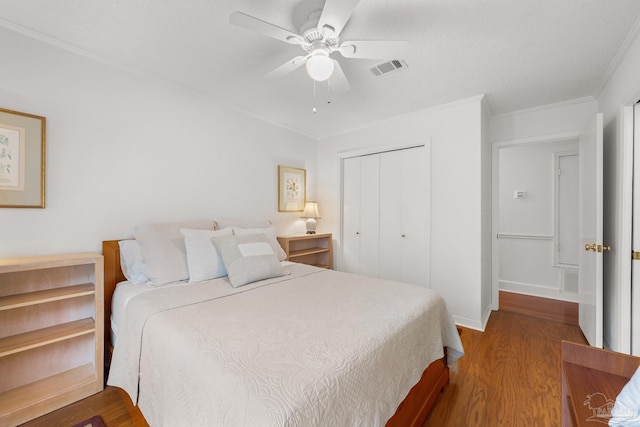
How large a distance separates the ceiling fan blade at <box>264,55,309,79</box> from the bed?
1512mm

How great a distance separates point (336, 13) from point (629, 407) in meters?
1.78

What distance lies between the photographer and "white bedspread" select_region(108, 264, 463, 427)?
0.86 meters

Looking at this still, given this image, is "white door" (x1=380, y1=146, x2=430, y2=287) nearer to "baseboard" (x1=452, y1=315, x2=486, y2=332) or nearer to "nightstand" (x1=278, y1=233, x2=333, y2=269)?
"baseboard" (x1=452, y1=315, x2=486, y2=332)

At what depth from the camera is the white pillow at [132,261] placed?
6.59 feet

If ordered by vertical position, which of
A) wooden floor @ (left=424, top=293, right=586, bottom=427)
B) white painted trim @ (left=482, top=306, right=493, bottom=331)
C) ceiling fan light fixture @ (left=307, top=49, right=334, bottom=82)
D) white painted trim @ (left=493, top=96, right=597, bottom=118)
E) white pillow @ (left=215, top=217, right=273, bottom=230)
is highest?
white painted trim @ (left=493, top=96, right=597, bottom=118)

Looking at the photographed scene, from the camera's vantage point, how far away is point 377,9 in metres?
1.57

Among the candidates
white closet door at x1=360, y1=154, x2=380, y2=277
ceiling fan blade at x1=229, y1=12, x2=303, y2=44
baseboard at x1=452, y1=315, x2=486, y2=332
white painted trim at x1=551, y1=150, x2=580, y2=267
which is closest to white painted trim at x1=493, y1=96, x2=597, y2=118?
white painted trim at x1=551, y1=150, x2=580, y2=267

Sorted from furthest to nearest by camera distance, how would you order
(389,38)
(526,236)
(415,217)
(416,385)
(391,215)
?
(526,236), (391,215), (415,217), (389,38), (416,385)

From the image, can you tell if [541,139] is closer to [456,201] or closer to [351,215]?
[456,201]

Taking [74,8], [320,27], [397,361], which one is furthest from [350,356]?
[74,8]

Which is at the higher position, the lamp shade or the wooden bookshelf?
the lamp shade

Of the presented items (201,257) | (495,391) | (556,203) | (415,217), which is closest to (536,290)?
(556,203)

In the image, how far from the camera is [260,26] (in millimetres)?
1387

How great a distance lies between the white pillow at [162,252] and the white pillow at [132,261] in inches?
3.1
